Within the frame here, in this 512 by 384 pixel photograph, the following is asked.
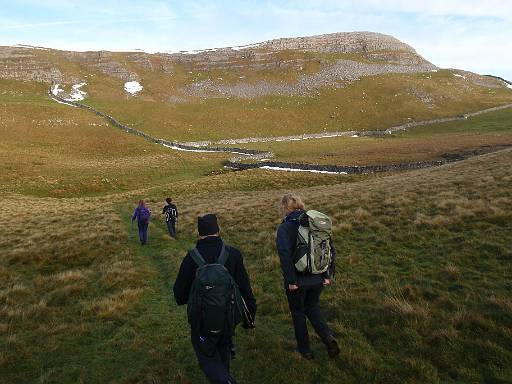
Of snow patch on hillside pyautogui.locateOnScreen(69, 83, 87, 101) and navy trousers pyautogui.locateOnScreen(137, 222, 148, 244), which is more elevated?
snow patch on hillside pyautogui.locateOnScreen(69, 83, 87, 101)

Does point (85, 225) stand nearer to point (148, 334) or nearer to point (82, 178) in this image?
point (148, 334)

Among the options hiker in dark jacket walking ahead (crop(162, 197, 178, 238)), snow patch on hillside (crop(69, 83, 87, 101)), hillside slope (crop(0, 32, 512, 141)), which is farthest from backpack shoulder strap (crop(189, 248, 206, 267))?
snow patch on hillside (crop(69, 83, 87, 101))

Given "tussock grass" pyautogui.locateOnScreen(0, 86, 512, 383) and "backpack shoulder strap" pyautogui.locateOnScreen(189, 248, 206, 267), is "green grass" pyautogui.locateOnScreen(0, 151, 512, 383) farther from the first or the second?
"backpack shoulder strap" pyautogui.locateOnScreen(189, 248, 206, 267)

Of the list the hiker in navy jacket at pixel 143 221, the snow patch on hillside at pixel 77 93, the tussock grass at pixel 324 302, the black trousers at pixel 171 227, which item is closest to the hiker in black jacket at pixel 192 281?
the tussock grass at pixel 324 302

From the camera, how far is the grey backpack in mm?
6289

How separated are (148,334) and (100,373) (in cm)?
155

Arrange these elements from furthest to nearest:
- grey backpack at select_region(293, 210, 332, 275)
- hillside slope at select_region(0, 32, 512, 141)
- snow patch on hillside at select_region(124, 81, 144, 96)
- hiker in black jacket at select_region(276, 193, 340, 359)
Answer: snow patch on hillside at select_region(124, 81, 144, 96)
hillside slope at select_region(0, 32, 512, 141)
hiker in black jacket at select_region(276, 193, 340, 359)
grey backpack at select_region(293, 210, 332, 275)

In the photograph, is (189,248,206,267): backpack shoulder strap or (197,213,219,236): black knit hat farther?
(197,213,219,236): black knit hat

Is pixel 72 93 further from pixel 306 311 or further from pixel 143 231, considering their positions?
pixel 306 311

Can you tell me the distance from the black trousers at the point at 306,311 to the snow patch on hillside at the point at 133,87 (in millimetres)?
124711

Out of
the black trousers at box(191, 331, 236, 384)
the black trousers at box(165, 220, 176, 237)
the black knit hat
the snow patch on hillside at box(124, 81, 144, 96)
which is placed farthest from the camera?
the snow patch on hillside at box(124, 81, 144, 96)

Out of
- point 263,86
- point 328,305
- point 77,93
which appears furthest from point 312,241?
point 263,86

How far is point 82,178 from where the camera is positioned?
1987 inches

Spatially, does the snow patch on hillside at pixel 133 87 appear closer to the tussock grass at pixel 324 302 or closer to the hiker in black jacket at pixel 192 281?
the tussock grass at pixel 324 302
